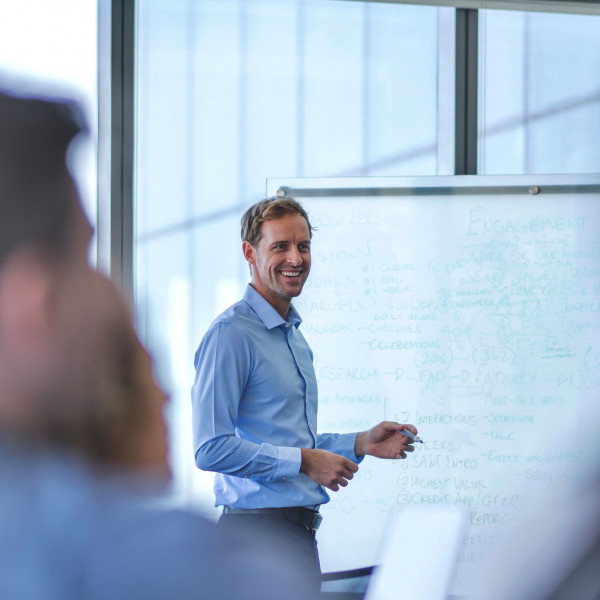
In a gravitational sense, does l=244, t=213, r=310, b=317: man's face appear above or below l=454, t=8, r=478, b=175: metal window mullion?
below

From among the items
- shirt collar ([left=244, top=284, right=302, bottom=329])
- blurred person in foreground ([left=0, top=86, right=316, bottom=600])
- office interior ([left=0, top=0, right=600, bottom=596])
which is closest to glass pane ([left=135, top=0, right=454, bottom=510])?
office interior ([left=0, top=0, right=600, bottom=596])

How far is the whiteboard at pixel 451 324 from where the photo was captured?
2570 mm

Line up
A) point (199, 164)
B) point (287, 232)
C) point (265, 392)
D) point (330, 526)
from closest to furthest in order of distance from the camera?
point (265, 392), point (287, 232), point (330, 526), point (199, 164)

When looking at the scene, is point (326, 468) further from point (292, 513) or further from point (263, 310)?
point (263, 310)

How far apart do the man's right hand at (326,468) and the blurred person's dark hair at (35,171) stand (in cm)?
139

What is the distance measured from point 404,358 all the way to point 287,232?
877mm

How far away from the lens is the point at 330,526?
2.52 metres

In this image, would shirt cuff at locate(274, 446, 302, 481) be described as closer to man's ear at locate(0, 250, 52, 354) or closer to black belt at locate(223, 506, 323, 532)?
black belt at locate(223, 506, 323, 532)

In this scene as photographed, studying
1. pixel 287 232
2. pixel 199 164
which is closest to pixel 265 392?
pixel 287 232

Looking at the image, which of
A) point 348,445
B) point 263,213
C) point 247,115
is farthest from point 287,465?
point 247,115

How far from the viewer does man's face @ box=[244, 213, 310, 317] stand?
75.7 inches

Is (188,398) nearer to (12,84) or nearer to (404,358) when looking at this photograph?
(404,358)

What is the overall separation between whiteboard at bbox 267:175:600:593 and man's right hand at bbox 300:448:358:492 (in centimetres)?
86

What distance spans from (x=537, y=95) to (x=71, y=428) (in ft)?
9.40
